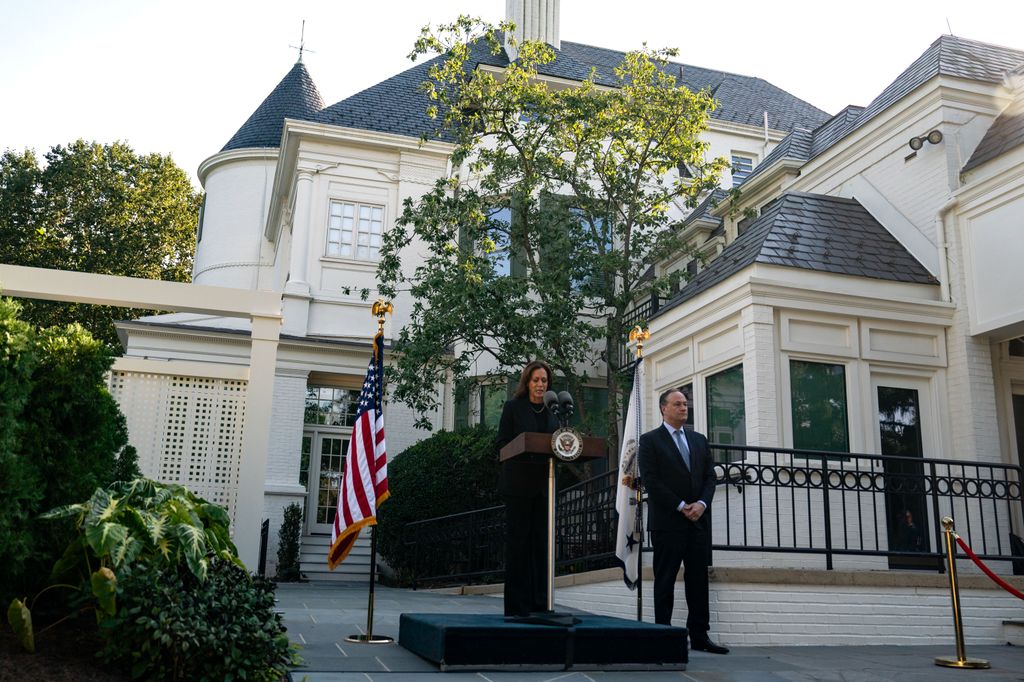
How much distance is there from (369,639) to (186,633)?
2396 millimetres

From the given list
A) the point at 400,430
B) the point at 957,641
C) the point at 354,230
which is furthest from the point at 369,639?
the point at 354,230

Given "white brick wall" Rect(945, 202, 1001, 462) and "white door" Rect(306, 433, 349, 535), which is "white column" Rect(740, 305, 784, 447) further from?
"white door" Rect(306, 433, 349, 535)

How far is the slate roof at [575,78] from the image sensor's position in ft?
71.2

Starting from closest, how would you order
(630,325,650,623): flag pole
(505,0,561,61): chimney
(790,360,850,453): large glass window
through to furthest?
(630,325,650,623): flag pole → (790,360,850,453): large glass window → (505,0,561,61): chimney

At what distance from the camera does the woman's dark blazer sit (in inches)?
248

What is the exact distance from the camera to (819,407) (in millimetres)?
10867

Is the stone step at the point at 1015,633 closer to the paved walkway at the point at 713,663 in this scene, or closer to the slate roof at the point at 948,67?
the paved walkway at the point at 713,663

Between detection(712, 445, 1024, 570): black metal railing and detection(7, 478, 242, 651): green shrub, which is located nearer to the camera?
detection(7, 478, 242, 651): green shrub

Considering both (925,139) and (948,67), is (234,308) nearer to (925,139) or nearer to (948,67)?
(925,139)

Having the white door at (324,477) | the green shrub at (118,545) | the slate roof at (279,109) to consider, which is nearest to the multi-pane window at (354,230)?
the white door at (324,477)

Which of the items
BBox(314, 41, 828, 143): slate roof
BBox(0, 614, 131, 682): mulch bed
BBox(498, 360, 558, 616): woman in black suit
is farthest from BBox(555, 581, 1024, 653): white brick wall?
BBox(314, 41, 828, 143): slate roof

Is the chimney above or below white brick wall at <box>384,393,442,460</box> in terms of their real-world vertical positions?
above

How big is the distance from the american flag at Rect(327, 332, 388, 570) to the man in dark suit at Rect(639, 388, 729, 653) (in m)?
2.36

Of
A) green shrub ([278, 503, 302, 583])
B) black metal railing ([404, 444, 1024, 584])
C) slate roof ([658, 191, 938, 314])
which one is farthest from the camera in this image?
green shrub ([278, 503, 302, 583])
